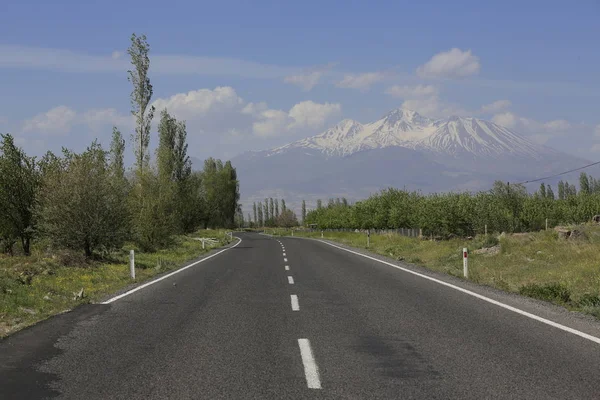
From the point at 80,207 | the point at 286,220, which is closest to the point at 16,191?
the point at 80,207

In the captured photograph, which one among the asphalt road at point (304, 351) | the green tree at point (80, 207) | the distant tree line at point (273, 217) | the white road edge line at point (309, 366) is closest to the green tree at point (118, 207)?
the green tree at point (80, 207)

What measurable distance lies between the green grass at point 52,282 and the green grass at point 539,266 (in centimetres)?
1004

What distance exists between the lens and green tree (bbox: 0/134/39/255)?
922 inches

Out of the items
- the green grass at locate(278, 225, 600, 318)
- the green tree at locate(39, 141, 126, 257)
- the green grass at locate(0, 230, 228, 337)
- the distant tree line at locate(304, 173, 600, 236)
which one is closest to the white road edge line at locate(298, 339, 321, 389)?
the green grass at locate(0, 230, 228, 337)

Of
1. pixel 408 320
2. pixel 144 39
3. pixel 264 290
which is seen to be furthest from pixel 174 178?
pixel 408 320

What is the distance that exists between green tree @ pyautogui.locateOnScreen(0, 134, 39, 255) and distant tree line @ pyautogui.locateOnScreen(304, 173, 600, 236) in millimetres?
39235

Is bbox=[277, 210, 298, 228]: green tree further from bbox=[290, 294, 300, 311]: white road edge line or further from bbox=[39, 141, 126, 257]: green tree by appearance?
bbox=[290, 294, 300, 311]: white road edge line

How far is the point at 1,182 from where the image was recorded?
23.3 metres

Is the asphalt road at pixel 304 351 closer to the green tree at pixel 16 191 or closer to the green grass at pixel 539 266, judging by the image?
the green grass at pixel 539 266

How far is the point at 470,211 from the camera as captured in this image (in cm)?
5638

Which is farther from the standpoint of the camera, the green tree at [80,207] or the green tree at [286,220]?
the green tree at [286,220]

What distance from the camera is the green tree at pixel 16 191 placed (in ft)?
76.8

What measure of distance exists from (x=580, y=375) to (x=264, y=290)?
28.8 ft

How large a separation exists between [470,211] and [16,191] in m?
43.6
